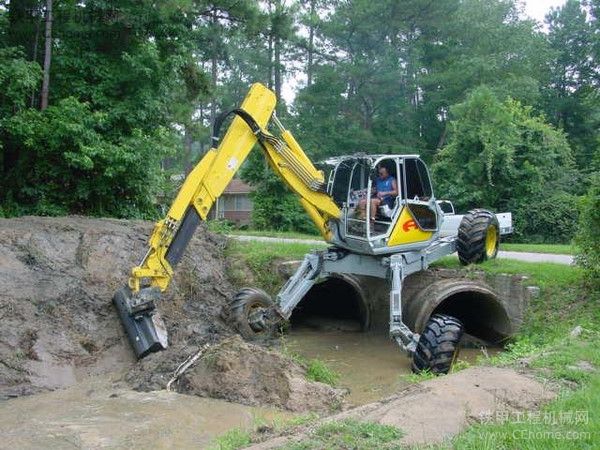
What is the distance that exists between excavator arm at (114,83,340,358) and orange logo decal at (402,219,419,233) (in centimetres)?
252

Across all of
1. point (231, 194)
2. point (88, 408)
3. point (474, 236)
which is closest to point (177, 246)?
point (88, 408)

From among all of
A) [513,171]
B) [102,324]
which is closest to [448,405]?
[102,324]

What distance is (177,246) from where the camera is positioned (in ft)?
30.1

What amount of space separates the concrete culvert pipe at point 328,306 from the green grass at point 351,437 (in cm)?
968

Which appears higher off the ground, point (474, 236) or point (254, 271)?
point (474, 236)

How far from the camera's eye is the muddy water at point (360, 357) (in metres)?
8.82

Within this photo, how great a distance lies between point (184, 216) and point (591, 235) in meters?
6.58

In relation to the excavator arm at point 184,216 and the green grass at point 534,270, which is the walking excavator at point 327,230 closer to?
the excavator arm at point 184,216

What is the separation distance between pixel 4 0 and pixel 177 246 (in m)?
11.2

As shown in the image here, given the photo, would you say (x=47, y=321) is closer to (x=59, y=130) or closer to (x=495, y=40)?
(x=59, y=130)

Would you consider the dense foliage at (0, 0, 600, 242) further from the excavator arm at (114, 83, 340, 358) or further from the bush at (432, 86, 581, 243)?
the excavator arm at (114, 83, 340, 358)

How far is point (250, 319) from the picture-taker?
1075 cm

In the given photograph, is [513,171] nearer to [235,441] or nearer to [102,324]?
[102,324]

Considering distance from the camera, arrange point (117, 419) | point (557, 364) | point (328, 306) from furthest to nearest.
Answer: point (328, 306) < point (117, 419) < point (557, 364)
